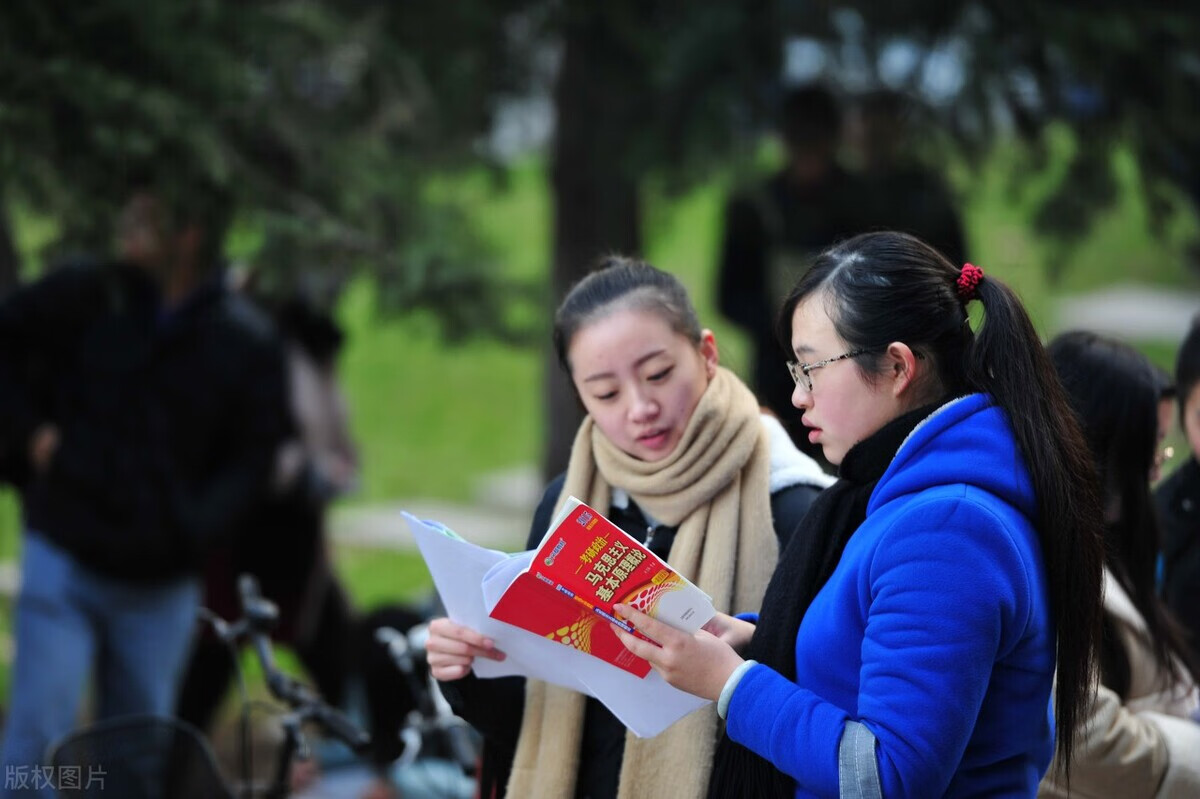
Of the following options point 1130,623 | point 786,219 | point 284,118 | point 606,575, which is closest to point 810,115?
point 786,219

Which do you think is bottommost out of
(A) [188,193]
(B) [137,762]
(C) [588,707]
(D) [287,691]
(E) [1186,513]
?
(B) [137,762]

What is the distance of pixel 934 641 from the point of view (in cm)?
163

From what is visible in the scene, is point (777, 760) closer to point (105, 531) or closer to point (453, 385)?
point (105, 531)

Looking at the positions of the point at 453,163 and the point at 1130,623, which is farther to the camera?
the point at 453,163

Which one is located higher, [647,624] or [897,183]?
[897,183]

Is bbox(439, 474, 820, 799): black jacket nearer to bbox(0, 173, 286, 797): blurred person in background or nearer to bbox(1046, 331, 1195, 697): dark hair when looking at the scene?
bbox(1046, 331, 1195, 697): dark hair

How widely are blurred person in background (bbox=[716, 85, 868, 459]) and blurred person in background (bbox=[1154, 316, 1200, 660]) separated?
2227mm

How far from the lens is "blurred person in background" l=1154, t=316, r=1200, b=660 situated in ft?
9.02

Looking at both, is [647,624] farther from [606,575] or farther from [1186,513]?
[1186,513]

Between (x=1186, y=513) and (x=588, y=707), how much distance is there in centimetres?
142

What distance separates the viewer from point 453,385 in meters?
13.3

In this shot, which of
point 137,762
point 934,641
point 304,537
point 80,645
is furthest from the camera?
point 304,537

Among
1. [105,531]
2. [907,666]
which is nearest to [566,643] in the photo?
[907,666]

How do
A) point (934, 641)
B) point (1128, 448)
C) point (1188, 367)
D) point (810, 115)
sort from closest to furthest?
point (934, 641) → point (1128, 448) → point (1188, 367) → point (810, 115)
